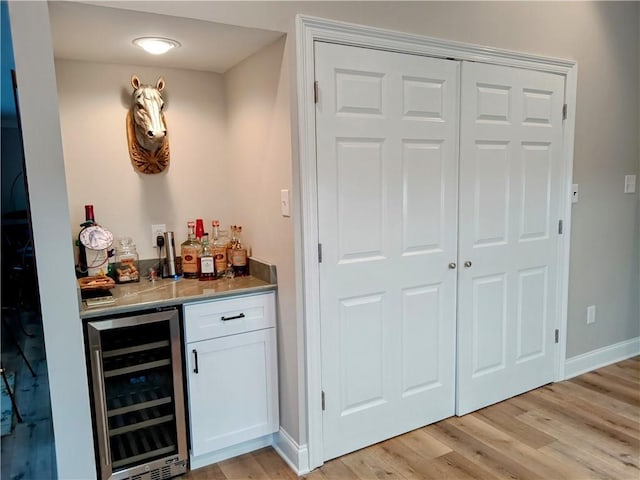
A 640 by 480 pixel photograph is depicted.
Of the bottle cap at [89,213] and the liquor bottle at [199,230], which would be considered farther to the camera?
the liquor bottle at [199,230]

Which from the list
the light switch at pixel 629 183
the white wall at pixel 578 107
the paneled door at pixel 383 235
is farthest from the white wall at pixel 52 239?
the light switch at pixel 629 183

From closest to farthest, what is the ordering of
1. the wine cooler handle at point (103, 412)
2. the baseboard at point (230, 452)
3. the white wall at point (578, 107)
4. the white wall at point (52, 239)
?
the white wall at point (52, 239), the white wall at point (578, 107), the wine cooler handle at point (103, 412), the baseboard at point (230, 452)

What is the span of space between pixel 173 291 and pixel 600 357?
2901 mm

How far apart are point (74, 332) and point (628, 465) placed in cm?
251

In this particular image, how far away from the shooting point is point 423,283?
2.54m

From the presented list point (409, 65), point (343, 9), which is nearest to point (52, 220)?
point (343, 9)

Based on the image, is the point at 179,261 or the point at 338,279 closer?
the point at 338,279

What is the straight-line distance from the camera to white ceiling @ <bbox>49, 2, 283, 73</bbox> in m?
1.84

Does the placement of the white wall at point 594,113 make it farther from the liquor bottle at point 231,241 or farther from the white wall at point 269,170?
the liquor bottle at point 231,241

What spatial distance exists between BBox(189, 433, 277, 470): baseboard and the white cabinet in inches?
2.2

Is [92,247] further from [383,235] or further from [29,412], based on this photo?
[383,235]

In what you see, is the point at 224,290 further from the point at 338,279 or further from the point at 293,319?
the point at 338,279

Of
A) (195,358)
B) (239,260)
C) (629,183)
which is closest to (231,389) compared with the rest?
(195,358)

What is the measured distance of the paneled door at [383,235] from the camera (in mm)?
2225
